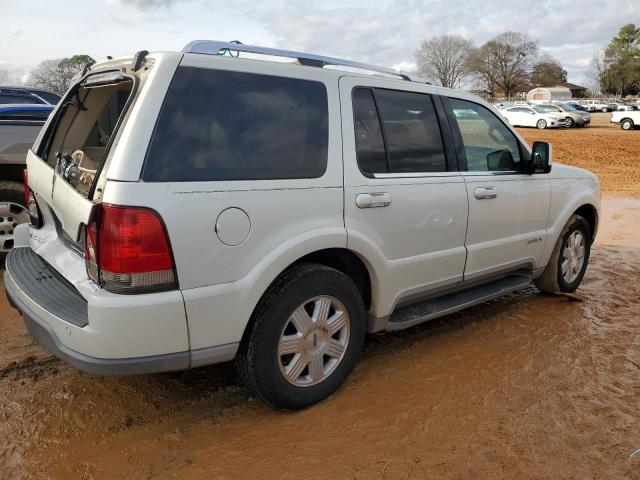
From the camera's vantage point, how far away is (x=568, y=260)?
509cm

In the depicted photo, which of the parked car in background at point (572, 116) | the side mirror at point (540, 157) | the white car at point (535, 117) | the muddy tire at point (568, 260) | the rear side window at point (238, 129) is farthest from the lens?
the parked car in background at point (572, 116)

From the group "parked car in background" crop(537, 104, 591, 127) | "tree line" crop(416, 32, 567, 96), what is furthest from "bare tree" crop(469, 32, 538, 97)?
"parked car in background" crop(537, 104, 591, 127)

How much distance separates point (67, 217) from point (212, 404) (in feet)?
4.25

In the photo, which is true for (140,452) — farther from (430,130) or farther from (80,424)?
(430,130)

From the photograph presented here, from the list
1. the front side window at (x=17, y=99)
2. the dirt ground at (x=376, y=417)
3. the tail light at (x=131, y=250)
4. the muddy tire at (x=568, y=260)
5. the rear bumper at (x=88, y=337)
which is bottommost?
the dirt ground at (x=376, y=417)

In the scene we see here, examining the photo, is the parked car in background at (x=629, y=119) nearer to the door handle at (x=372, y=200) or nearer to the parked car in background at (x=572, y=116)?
the parked car in background at (x=572, y=116)

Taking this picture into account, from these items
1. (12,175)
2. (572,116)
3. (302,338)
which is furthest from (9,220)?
(572,116)

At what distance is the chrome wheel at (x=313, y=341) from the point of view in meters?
2.96

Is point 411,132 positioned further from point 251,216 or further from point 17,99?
point 17,99

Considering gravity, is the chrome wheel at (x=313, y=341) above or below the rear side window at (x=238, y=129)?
below

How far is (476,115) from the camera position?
427 centimetres

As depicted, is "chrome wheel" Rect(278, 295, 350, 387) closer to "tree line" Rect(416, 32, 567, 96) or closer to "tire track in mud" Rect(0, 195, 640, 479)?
"tire track in mud" Rect(0, 195, 640, 479)

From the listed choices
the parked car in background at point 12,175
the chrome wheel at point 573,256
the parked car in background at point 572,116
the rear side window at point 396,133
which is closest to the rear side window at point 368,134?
the rear side window at point 396,133

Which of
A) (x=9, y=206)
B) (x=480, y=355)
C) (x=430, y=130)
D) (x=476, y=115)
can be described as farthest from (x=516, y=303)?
(x=9, y=206)
